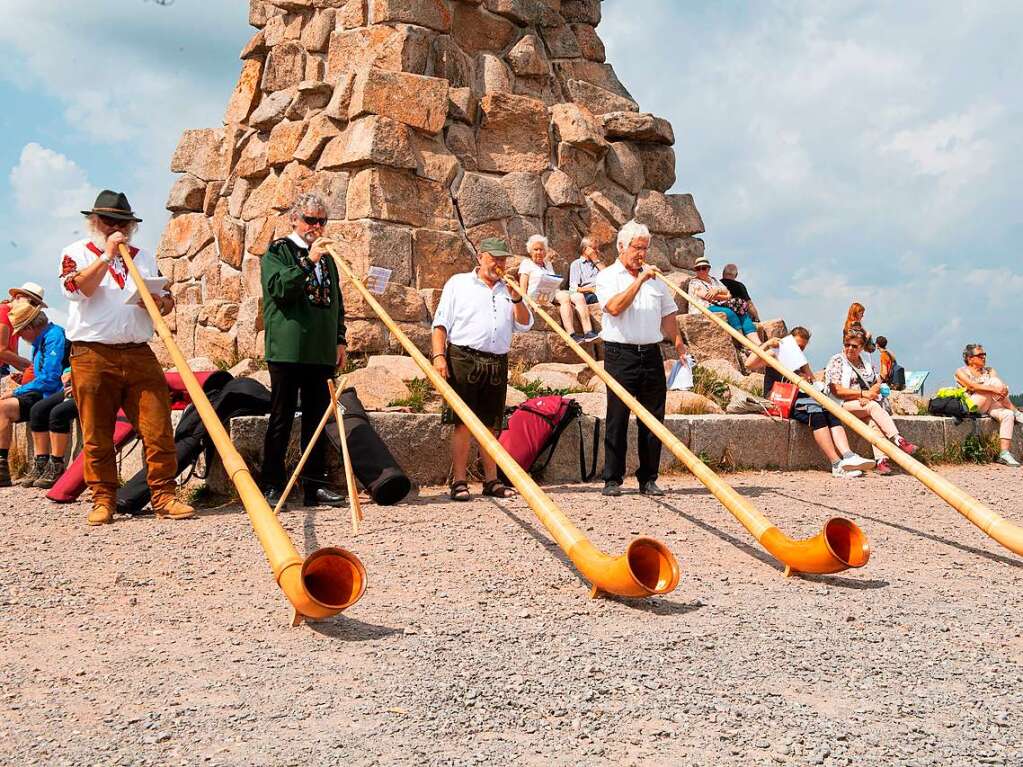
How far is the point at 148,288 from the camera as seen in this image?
203 inches

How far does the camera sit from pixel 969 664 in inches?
117

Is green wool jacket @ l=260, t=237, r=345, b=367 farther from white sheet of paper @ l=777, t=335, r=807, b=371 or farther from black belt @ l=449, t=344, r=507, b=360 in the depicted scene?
white sheet of paper @ l=777, t=335, r=807, b=371

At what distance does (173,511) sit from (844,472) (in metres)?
5.09

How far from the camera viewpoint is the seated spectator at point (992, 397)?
9602mm

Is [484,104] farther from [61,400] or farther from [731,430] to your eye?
[61,400]

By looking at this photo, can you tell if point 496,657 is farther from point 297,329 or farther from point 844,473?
point 844,473

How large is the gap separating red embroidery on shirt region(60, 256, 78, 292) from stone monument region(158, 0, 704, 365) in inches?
120

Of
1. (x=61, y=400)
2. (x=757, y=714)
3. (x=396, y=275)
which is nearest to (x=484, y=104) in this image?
(x=396, y=275)

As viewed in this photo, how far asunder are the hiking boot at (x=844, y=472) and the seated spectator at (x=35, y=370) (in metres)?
5.92

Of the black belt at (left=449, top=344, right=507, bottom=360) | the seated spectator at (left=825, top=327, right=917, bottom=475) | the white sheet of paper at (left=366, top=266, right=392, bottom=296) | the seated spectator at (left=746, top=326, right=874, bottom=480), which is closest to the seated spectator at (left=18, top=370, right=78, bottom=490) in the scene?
the white sheet of paper at (left=366, top=266, right=392, bottom=296)

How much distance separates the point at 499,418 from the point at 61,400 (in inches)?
123

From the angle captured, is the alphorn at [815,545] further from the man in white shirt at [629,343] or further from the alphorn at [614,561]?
the man in white shirt at [629,343]

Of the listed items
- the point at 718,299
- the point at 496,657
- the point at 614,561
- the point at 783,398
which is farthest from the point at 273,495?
the point at 718,299

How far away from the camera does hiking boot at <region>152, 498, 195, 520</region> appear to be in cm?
543
